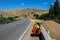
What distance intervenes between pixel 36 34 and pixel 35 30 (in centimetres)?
55

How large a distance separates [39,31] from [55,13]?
2656 inches

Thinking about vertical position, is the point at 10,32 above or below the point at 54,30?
above

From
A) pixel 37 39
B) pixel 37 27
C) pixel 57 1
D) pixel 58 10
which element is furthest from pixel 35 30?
pixel 57 1

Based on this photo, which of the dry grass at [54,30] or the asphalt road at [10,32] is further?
the dry grass at [54,30]

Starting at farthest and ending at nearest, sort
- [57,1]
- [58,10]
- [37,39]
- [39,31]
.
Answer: [57,1], [58,10], [39,31], [37,39]

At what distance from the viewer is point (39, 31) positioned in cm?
2038

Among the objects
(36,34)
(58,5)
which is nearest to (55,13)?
(58,5)

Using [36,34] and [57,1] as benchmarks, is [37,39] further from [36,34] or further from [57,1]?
[57,1]

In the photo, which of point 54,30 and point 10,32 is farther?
point 54,30

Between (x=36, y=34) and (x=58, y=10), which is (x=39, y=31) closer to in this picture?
(x=36, y=34)

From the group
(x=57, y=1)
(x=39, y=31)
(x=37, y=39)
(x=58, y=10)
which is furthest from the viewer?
(x=57, y=1)

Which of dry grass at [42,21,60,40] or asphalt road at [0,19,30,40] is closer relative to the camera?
asphalt road at [0,19,30,40]

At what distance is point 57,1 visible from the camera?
88.2 metres

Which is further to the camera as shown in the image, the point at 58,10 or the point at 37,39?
the point at 58,10
